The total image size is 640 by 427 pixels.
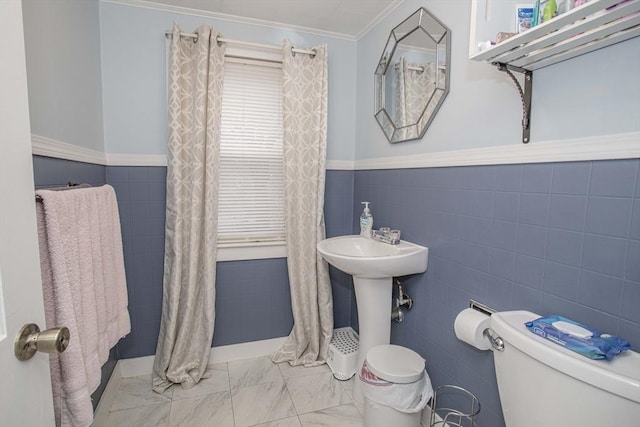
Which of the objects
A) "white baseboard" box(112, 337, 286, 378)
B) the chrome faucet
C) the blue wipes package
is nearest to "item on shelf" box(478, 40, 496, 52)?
the blue wipes package

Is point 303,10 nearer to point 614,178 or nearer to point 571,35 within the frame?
point 571,35

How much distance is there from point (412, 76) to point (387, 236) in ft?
2.90

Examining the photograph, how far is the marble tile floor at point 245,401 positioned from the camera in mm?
1692

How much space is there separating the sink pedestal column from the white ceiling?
→ 5.18ft

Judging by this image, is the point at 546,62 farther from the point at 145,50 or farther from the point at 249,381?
the point at 249,381

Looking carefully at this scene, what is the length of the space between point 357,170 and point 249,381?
1.59 m

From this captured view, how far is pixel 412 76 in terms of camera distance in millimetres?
1745

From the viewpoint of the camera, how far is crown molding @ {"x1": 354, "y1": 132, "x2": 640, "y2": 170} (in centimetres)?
87

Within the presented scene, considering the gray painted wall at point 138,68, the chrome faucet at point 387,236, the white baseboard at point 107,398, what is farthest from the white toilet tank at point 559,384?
the gray painted wall at point 138,68

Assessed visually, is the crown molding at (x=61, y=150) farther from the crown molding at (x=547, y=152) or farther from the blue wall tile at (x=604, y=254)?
the blue wall tile at (x=604, y=254)

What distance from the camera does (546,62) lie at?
1028 mm

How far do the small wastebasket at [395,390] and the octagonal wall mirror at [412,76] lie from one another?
3.66ft

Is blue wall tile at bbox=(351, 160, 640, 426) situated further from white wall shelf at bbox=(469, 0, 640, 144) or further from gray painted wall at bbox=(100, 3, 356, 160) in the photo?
gray painted wall at bbox=(100, 3, 356, 160)

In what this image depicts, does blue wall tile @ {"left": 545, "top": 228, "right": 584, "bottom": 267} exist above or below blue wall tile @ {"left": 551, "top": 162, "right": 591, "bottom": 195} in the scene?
below
